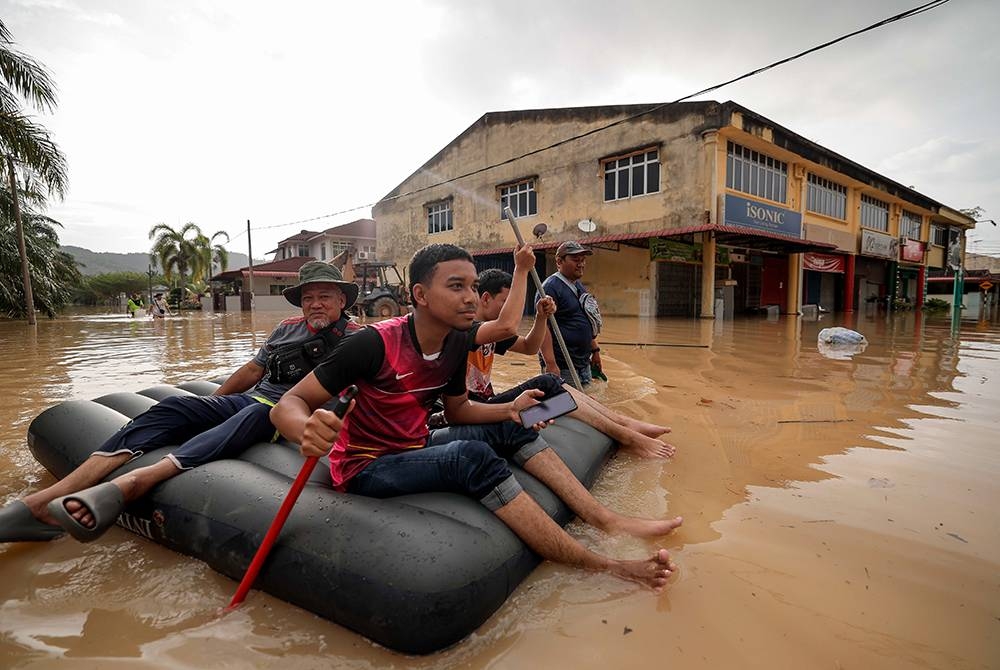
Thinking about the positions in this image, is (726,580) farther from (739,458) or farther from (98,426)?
(98,426)

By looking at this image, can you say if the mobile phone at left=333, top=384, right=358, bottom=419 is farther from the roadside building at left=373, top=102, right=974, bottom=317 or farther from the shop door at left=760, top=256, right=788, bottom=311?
the shop door at left=760, top=256, right=788, bottom=311

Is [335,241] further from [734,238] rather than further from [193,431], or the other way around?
[193,431]

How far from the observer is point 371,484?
6.31 feet

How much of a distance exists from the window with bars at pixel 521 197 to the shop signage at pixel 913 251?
752 inches

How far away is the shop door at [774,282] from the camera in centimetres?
2061

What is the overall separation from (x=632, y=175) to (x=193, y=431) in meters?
15.7

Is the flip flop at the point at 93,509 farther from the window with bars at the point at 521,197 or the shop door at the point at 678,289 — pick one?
the window with bars at the point at 521,197

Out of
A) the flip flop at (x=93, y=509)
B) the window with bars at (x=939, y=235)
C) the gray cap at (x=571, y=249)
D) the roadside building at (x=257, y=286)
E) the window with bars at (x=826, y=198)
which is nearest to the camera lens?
the flip flop at (x=93, y=509)

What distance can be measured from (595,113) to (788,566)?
16.9m

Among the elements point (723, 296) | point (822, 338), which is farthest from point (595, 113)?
point (822, 338)

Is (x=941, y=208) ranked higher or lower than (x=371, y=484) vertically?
higher

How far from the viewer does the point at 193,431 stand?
8.39 feet

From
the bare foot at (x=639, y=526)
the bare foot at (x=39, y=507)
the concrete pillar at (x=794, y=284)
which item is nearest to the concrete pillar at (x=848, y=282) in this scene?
the concrete pillar at (x=794, y=284)

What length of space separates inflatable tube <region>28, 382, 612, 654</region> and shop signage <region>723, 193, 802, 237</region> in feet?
48.5
